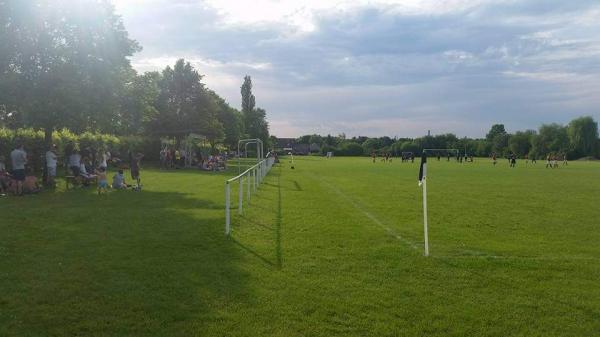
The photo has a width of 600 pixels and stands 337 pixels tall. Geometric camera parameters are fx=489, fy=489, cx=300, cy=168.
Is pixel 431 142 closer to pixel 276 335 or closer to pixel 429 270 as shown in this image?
pixel 429 270

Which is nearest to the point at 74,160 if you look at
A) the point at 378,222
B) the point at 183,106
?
the point at 378,222

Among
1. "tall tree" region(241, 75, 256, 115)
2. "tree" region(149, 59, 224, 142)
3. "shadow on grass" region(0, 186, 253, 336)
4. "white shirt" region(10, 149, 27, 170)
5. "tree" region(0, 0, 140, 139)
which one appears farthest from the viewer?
"tall tree" region(241, 75, 256, 115)

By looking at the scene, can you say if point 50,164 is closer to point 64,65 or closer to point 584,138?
point 64,65

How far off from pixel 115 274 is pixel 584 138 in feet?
426

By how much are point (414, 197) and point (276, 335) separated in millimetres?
14959

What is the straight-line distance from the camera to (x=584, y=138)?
116000mm

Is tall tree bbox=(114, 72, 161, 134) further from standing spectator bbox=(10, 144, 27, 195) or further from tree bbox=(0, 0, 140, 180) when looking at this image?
standing spectator bbox=(10, 144, 27, 195)

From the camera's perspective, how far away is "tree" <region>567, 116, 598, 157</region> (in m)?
116

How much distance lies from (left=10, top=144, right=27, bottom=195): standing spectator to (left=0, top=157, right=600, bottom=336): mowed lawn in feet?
13.0

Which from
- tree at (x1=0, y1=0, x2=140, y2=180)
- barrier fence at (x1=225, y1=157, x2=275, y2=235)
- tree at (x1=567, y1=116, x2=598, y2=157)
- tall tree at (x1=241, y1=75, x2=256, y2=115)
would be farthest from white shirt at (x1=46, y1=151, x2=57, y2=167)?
tree at (x1=567, y1=116, x2=598, y2=157)

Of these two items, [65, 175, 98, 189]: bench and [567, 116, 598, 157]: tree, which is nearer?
[65, 175, 98, 189]: bench

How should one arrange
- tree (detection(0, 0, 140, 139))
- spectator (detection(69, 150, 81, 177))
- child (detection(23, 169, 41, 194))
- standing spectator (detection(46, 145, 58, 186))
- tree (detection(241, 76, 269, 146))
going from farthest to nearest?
1. tree (detection(241, 76, 269, 146))
2. spectator (detection(69, 150, 81, 177))
3. standing spectator (detection(46, 145, 58, 186))
4. tree (detection(0, 0, 140, 139))
5. child (detection(23, 169, 41, 194))

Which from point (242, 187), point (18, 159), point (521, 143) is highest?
point (521, 143)

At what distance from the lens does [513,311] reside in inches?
227
